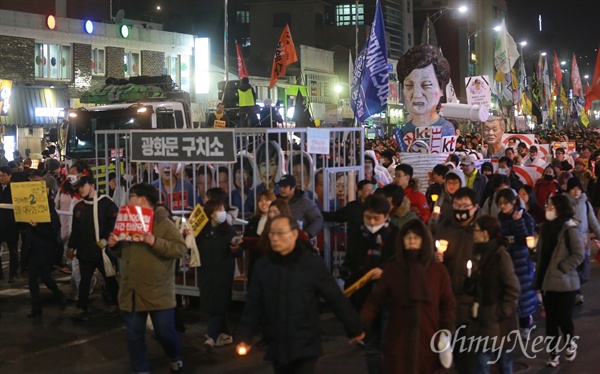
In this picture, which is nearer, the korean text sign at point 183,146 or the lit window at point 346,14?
the korean text sign at point 183,146

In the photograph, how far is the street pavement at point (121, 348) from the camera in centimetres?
903

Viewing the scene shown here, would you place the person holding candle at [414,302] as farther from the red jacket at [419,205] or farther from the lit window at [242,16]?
the lit window at [242,16]

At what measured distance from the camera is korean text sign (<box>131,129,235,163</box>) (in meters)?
10.7

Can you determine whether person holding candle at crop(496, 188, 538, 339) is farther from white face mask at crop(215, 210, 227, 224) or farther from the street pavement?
white face mask at crop(215, 210, 227, 224)

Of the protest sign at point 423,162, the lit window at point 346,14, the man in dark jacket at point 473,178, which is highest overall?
the lit window at point 346,14

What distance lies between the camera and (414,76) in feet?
64.7

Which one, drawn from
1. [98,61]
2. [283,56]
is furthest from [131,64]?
[283,56]

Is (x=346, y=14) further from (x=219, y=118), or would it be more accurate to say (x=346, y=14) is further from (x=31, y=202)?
(x=31, y=202)

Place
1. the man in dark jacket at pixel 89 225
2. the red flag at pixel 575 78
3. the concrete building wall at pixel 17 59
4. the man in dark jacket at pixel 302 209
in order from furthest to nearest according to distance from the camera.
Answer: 1. the red flag at pixel 575 78
2. the concrete building wall at pixel 17 59
3. the man in dark jacket at pixel 89 225
4. the man in dark jacket at pixel 302 209

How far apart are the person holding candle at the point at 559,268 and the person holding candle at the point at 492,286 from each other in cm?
170

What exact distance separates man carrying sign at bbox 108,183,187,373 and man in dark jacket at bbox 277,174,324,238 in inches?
80.4

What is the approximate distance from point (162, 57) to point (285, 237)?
37966 millimetres

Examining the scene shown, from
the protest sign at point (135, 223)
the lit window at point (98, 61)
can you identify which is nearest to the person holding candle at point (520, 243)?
the protest sign at point (135, 223)

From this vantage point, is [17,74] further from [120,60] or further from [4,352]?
[4,352]
